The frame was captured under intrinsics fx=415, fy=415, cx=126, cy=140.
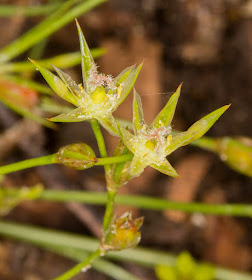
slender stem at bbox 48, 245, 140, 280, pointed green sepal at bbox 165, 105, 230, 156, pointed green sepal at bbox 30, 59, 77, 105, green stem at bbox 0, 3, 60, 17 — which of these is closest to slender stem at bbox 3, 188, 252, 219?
slender stem at bbox 48, 245, 140, 280

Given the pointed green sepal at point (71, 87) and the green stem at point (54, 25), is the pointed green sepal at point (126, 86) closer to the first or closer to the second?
the pointed green sepal at point (71, 87)

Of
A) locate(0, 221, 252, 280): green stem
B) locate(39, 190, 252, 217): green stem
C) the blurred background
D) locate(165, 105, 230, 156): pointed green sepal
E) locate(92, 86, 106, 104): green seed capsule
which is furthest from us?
the blurred background

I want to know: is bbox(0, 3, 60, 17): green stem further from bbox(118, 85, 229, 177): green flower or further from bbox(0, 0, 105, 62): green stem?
bbox(118, 85, 229, 177): green flower

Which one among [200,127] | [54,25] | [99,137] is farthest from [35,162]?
[54,25]

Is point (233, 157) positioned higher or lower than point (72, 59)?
lower

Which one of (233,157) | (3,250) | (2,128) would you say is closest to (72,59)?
(2,128)

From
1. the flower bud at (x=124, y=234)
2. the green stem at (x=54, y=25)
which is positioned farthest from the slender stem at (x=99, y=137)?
the green stem at (x=54, y=25)

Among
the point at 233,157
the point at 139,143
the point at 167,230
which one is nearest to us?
the point at 139,143

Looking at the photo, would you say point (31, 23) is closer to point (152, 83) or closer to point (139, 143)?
point (152, 83)

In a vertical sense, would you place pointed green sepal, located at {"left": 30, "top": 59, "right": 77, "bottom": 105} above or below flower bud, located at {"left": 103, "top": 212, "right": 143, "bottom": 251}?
above
